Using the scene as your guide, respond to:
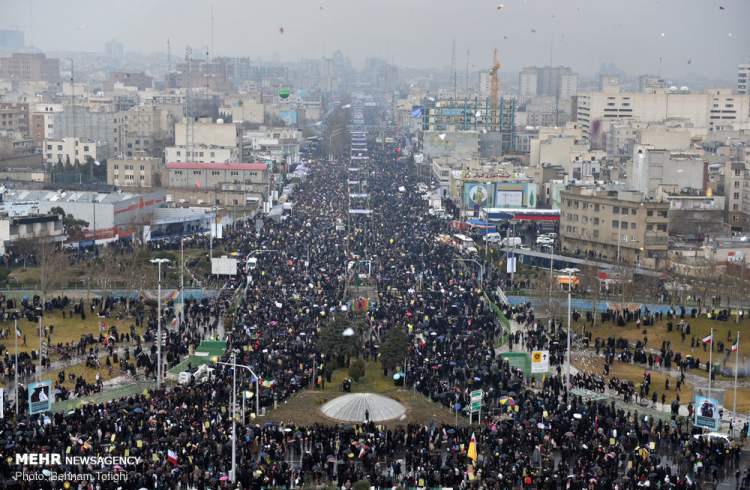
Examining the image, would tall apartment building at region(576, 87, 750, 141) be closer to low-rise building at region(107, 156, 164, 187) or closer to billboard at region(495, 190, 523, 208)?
billboard at region(495, 190, 523, 208)

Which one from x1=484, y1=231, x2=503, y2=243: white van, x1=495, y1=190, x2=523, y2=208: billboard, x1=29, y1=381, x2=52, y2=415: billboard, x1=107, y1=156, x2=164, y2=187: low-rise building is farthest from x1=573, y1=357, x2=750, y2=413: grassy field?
x1=107, y1=156, x2=164, y2=187: low-rise building

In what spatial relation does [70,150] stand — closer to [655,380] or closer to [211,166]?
[211,166]

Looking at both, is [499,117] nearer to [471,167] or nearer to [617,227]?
[471,167]

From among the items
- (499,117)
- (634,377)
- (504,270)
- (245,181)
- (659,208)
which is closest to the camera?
(634,377)

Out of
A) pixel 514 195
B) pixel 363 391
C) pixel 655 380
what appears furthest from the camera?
pixel 514 195

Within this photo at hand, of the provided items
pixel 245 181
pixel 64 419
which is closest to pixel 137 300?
pixel 64 419

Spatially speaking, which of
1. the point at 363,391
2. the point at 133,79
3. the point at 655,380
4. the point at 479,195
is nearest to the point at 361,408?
the point at 363,391

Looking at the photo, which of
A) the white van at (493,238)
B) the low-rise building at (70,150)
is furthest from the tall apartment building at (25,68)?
the white van at (493,238)
